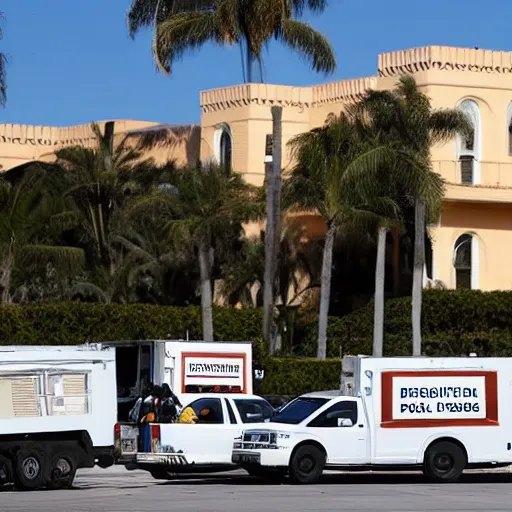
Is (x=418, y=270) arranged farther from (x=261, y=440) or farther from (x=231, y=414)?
(x=261, y=440)

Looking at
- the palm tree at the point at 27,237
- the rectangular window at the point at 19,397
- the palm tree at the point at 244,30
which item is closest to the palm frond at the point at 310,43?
the palm tree at the point at 244,30

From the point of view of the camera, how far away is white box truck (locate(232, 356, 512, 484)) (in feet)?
78.3

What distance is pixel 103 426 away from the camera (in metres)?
23.6

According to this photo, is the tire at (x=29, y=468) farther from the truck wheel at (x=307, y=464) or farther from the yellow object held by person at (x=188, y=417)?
the truck wheel at (x=307, y=464)

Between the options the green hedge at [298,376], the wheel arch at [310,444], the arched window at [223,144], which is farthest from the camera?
the arched window at [223,144]

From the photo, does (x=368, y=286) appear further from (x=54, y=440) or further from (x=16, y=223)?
(x=54, y=440)

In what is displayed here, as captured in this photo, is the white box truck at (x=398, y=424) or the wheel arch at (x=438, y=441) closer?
the white box truck at (x=398, y=424)

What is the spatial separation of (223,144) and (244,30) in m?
11.3

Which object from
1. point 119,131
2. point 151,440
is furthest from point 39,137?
point 151,440

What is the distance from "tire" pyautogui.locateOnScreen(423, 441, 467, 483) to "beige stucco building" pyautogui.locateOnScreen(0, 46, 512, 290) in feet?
66.3

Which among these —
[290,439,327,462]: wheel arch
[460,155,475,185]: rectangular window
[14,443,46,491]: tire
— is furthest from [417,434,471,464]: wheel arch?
[460,155,475,185]: rectangular window

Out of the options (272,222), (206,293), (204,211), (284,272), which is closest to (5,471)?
(272,222)

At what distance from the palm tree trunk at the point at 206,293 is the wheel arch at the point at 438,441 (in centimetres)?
1701

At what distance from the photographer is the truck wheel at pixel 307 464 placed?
23.8 m
